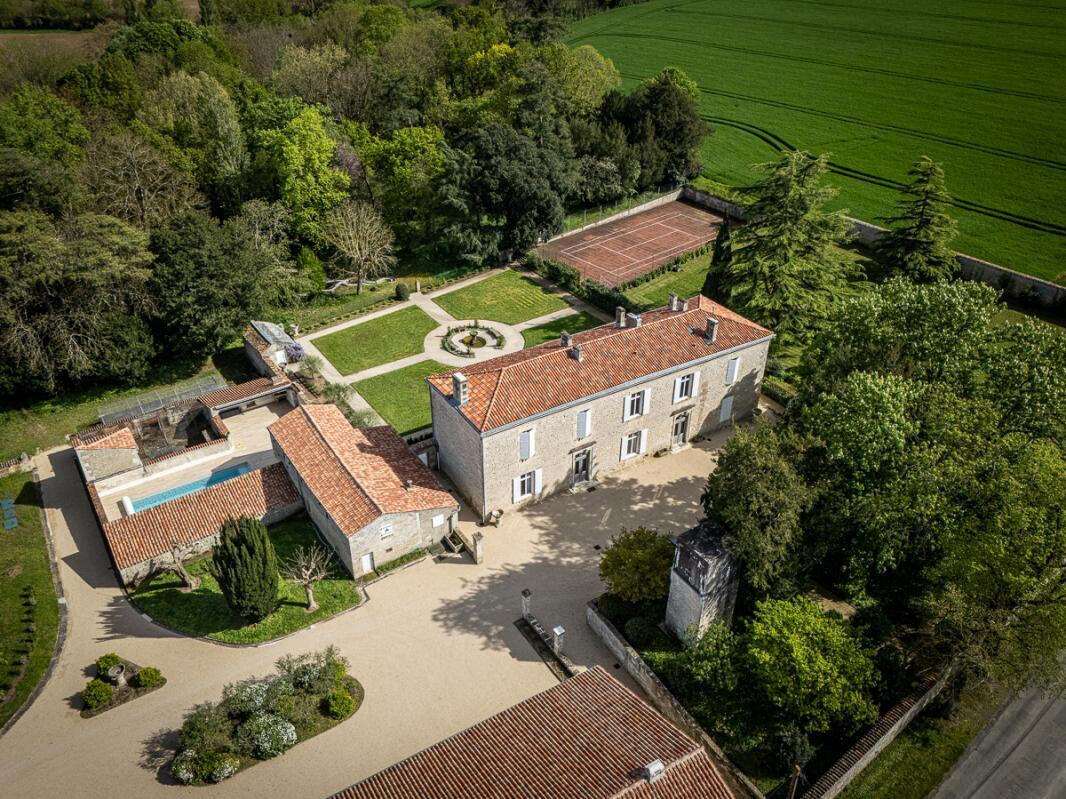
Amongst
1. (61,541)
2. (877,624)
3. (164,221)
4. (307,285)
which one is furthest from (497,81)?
(877,624)

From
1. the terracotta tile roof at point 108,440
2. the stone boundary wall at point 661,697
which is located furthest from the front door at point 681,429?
the terracotta tile roof at point 108,440

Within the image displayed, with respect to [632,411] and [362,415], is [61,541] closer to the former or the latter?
[362,415]

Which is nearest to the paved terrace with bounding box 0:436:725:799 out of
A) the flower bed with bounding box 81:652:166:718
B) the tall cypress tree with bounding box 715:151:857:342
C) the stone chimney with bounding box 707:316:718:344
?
the flower bed with bounding box 81:652:166:718

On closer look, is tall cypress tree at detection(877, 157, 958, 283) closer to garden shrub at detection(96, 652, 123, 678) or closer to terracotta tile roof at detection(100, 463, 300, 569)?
terracotta tile roof at detection(100, 463, 300, 569)

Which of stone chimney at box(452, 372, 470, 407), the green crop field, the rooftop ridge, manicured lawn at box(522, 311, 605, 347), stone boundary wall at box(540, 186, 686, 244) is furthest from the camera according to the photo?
the green crop field

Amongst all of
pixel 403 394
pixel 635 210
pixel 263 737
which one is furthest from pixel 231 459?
pixel 635 210

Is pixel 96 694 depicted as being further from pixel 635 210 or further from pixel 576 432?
pixel 635 210
